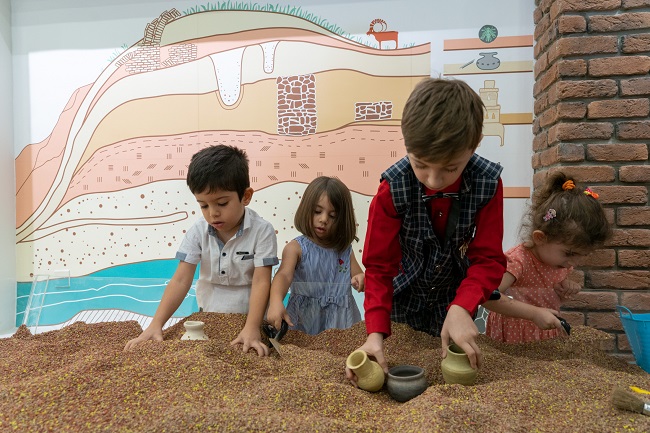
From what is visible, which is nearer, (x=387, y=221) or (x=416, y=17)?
(x=387, y=221)

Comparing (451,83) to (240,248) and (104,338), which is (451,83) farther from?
(104,338)

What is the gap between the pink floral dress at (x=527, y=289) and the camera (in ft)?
6.24

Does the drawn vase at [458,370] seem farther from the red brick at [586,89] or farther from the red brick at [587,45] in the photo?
the red brick at [587,45]

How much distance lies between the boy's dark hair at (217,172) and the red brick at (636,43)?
1.86 m

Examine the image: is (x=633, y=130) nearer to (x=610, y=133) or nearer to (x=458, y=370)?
(x=610, y=133)

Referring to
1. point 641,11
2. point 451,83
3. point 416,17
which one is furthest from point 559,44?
point 451,83

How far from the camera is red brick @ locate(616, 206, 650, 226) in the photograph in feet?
7.07

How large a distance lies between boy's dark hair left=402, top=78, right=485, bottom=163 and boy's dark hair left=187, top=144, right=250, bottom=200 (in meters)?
0.86

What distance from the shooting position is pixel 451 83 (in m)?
1.18

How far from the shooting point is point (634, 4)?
2.16 m

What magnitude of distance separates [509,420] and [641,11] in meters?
2.14

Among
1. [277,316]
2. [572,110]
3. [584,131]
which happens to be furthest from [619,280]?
[277,316]

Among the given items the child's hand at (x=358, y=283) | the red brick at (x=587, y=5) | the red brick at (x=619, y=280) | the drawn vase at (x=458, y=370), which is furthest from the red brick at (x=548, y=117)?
the drawn vase at (x=458, y=370)

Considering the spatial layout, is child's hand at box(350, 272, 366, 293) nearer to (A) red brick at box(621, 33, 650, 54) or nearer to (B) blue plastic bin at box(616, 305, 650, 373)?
(B) blue plastic bin at box(616, 305, 650, 373)
